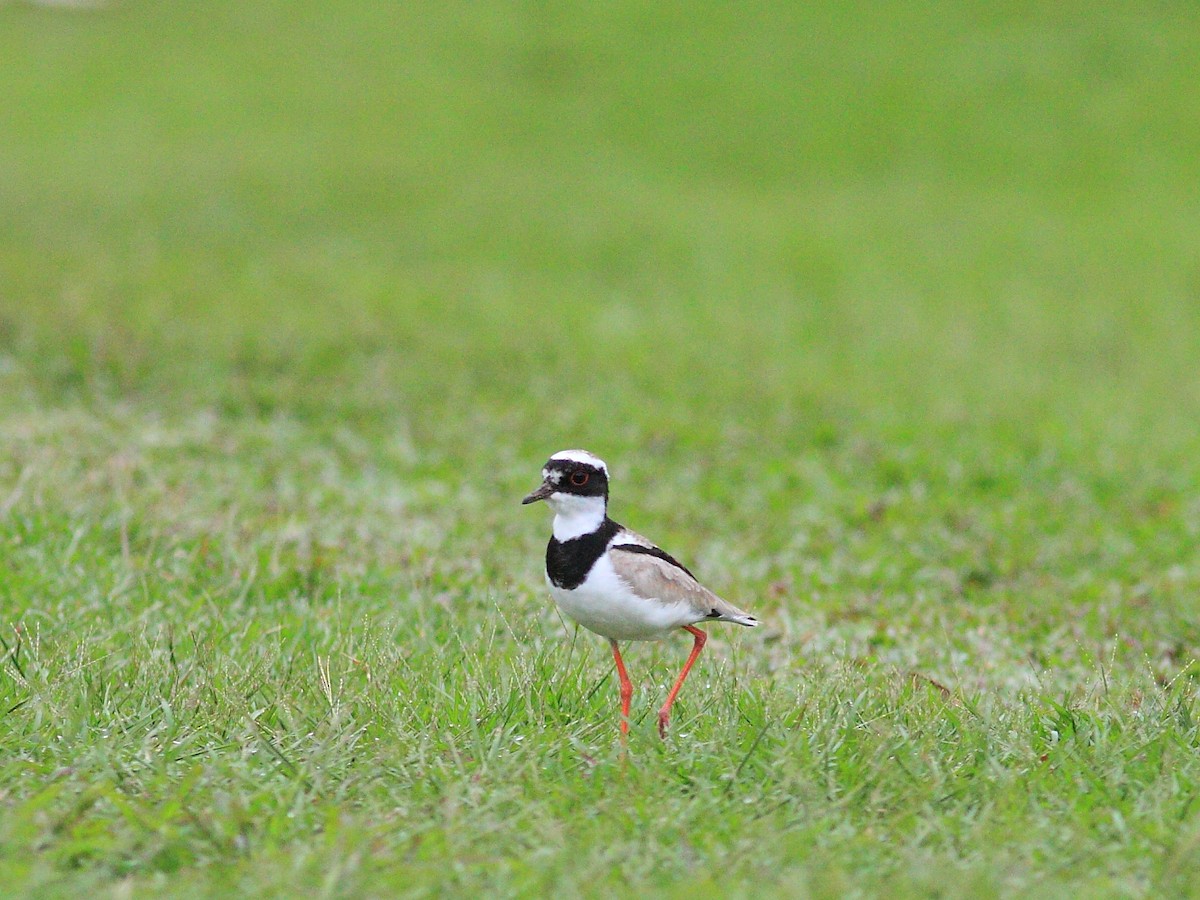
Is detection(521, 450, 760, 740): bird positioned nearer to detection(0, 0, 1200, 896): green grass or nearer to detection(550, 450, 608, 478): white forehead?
detection(550, 450, 608, 478): white forehead

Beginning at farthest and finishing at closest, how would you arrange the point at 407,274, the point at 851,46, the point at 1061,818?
the point at 851,46
the point at 407,274
the point at 1061,818

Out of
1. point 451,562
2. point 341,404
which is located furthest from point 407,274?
point 451,562

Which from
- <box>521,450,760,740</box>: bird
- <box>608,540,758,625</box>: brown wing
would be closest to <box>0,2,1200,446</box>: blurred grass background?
<box>608,540,758,625</box>: brown wing

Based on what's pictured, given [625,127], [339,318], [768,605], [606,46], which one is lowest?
[768,605]

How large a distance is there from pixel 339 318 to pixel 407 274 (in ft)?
9.14

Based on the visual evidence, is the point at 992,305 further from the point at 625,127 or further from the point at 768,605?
the point at 768,605

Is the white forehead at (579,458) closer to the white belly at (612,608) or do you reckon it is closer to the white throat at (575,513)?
the white throat at (575,513)

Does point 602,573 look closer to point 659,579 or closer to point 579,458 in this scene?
point 659,579

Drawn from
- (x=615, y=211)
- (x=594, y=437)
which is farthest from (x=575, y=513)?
(x=615, y=211)

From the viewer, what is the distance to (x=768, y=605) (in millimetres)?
7051

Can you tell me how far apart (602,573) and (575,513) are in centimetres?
26

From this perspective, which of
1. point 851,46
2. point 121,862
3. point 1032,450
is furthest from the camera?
point 851,46

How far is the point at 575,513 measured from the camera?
4.62 m

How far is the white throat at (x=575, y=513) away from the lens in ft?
15.1
